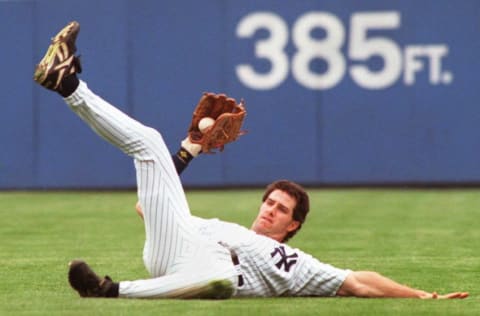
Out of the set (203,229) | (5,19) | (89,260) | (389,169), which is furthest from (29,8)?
(203,229)

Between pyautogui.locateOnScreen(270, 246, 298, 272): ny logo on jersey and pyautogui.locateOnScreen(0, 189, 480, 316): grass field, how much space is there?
177mm

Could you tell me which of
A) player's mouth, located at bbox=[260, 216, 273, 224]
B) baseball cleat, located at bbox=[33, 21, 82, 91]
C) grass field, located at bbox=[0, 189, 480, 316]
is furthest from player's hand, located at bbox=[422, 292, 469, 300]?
baseball cleat, located at bbox=[33, 21, 82, 91]

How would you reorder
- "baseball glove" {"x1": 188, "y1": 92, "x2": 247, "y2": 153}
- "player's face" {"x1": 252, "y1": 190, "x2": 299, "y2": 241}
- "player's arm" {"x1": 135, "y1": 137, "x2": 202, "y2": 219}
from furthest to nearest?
"baseball glove" {"x1": 188, "y1": 92, "x2": 247, "y2": 153}
"player's arm" {"x1": 135, "y1": 137, "x2": 202, "y2": 219}
"player's face" {"x1": 252, "y1": 190, "x2": 299, "y2": 241}

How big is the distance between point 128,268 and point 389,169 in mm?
9475

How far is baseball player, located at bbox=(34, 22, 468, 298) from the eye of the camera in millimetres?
6453

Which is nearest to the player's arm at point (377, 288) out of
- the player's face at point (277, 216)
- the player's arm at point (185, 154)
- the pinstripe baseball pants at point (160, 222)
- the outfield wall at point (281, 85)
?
the player's face at point (277, 216)

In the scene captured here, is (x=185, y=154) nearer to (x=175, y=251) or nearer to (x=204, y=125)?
(x=204, y=125)

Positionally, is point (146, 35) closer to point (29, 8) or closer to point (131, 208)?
point (29, 8)

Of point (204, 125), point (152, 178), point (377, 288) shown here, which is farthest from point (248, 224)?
point (152, 178)

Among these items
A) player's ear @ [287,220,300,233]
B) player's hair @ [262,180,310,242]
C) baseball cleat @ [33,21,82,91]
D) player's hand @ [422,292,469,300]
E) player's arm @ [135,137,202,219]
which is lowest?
player's hand @ [422,292,469,300]

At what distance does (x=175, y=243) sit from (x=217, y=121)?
898mm

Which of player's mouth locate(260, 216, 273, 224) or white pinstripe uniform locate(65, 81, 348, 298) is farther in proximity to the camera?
player's mouth locate(260, 216, 273, 224)

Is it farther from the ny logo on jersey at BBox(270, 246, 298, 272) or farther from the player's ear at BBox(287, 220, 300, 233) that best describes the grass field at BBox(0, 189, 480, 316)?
the player's ear at BBox(287, 220, 300, 233)

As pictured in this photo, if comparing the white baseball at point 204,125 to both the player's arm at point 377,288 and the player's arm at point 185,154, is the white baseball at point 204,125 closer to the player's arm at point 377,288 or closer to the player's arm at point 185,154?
the player's arm at point 185,154
